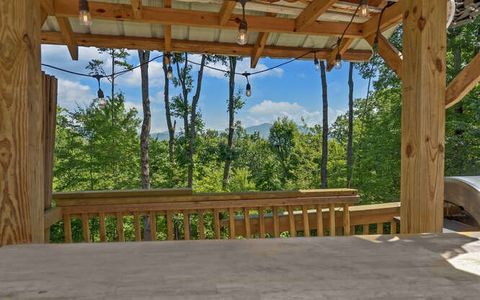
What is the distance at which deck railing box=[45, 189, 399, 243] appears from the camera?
2.38 m

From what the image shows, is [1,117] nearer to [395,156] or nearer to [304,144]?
[395,156]

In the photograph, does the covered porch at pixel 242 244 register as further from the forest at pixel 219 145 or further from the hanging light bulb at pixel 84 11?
the forest at pixel 219 145

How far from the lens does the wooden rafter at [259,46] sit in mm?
2922

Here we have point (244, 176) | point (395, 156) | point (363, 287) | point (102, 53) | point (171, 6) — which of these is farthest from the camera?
point (244, 176)

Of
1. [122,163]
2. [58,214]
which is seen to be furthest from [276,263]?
[122,163]

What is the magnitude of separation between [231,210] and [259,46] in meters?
1.56

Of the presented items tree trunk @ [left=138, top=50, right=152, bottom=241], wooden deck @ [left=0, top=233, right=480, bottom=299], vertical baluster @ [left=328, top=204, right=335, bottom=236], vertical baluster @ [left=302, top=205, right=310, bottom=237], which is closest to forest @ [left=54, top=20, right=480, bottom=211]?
tree trunk @ [left=138, top=50, right=152, bottom=241]

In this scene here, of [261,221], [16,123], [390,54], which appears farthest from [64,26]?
[390,54]

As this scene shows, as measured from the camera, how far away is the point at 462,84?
154cm

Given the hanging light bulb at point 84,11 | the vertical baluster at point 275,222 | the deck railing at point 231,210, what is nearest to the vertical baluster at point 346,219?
the deck railing at point 231,210

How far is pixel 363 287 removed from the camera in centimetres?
84

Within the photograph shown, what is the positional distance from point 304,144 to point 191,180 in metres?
7.74

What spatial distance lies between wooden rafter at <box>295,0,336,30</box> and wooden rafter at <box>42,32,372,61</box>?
580 mm

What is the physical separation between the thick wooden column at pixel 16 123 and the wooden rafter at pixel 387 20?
7.33ft
